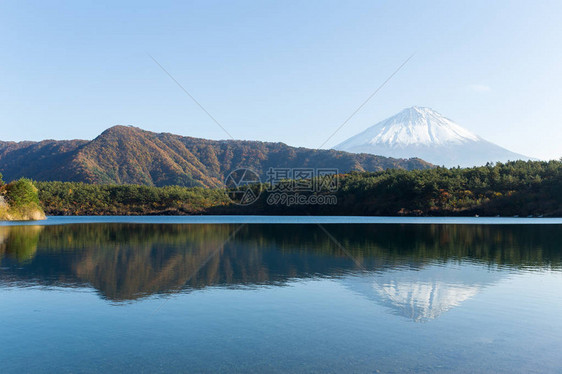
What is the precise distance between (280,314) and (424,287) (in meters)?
7.73

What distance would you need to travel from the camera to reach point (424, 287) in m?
19.3

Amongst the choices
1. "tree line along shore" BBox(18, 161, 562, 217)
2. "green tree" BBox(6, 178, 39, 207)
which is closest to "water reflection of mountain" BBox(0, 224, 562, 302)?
"green tree" BBox(6, 178, 39, 207)

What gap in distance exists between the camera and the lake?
1044 centimetres

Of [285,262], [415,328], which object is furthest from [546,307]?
[285,262]

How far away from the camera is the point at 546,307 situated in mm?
15867

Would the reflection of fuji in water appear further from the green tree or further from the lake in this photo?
the green tree

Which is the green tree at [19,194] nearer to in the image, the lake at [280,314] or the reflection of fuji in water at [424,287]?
the lake at [280,314]

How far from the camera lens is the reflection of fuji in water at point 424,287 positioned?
15.8 meters

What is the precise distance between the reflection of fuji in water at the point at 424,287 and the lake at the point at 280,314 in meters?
0.08

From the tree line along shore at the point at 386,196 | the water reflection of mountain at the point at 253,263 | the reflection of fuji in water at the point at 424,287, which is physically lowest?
the water reflection of mountain at the point at 253,263

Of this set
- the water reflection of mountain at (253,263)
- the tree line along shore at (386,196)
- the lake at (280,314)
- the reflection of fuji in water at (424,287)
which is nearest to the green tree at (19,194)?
the tree line along shore at (386,196)

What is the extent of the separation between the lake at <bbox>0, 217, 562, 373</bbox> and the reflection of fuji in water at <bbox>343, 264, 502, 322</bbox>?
0.08 m

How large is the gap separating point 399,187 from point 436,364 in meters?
115

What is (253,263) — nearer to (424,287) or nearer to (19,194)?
(424,287)
